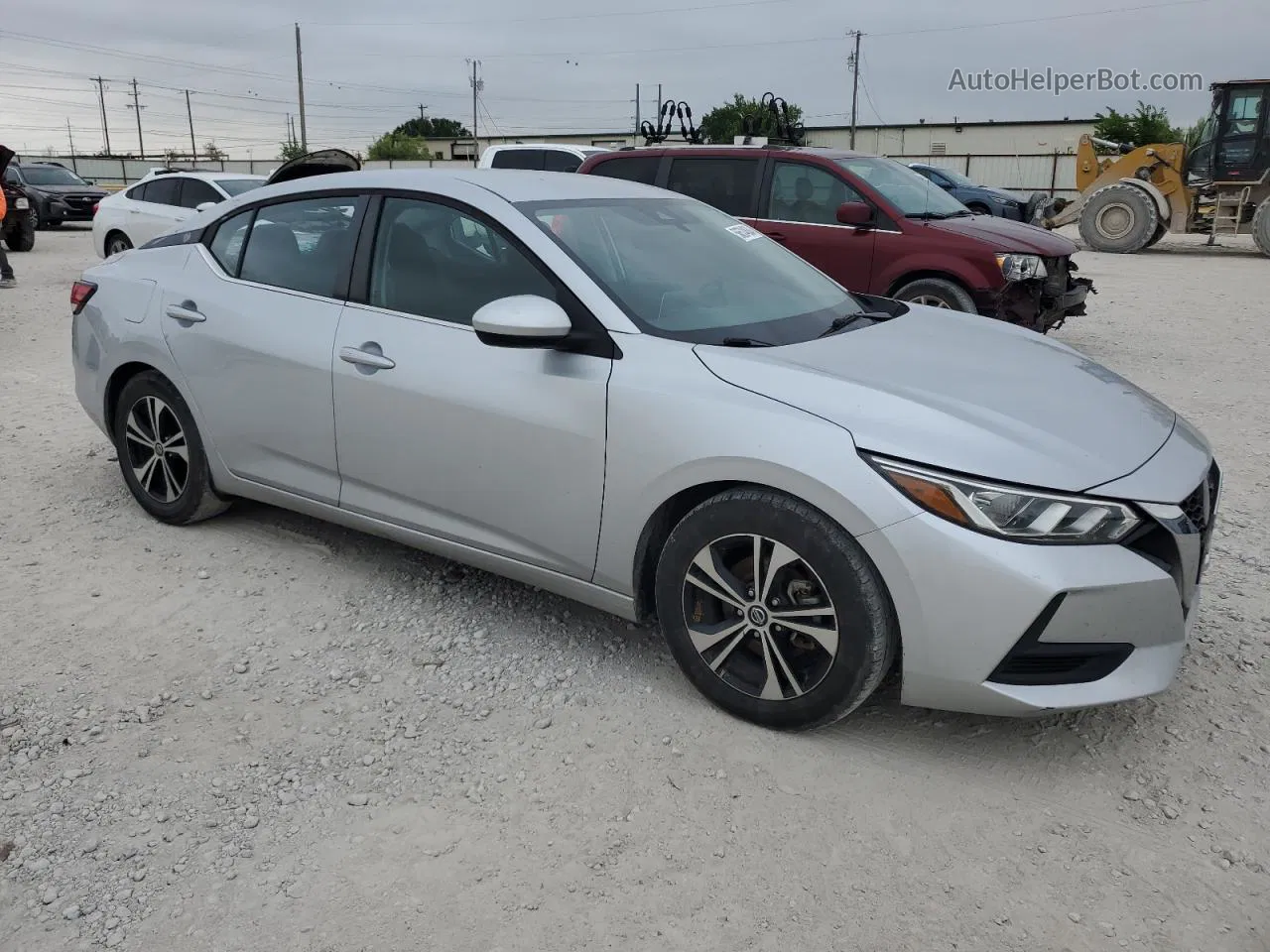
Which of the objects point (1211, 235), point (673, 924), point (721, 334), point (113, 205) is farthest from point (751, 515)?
point (1211, 235)

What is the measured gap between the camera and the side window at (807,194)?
872 cm

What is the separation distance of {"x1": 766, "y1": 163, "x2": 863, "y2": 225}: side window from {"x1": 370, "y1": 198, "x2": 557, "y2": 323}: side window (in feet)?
18.5

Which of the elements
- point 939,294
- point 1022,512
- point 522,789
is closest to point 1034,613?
point 1022,512

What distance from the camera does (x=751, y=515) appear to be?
2865 mm

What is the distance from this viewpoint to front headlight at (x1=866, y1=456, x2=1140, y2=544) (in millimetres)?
2588

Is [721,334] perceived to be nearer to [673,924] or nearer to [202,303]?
[673,924]

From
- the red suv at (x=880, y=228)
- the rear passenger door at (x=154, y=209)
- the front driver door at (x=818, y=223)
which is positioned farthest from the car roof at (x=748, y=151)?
the rear passenger door at (x=154, y=209)

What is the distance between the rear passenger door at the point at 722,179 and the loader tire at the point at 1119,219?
1384 cm

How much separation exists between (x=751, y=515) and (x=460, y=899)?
4.03 feet

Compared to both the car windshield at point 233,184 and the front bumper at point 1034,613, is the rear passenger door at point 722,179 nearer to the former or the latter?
the front bumper at point 1034,613

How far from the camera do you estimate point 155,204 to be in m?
14.1

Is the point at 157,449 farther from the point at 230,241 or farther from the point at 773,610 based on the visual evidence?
the point at 773,610

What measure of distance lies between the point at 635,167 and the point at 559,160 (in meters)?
6.10

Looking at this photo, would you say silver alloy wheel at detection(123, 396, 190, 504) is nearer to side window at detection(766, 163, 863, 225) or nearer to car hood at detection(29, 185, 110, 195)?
side window at detection(766, 163, 863, 225)
